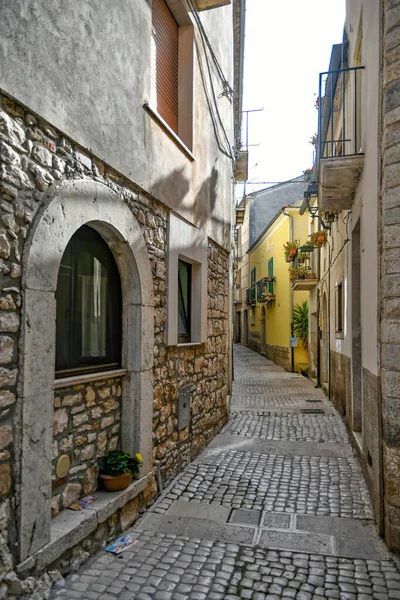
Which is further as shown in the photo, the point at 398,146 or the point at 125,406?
the point at 125,406

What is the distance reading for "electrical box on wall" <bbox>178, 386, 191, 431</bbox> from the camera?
17.7 feet

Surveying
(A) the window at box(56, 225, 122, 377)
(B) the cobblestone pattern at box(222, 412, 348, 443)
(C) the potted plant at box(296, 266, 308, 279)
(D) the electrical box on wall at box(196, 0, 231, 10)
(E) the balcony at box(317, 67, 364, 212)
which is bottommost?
(B) the cobblestone pattern at box(222, 412, 348, 443)

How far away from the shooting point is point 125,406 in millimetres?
4199

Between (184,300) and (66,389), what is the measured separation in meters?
2.92

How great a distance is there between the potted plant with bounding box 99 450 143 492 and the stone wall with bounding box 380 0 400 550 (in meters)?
2.02

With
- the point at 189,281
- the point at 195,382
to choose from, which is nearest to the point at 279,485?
the point at 195,382

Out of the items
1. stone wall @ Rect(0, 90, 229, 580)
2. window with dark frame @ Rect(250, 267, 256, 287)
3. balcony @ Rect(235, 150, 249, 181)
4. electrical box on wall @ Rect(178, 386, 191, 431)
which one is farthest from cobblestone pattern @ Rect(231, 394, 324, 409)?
window with dark frame @ Rect(250, 267, 256, 287)

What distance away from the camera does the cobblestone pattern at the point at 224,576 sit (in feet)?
9.91

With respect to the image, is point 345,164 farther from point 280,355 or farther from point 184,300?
point 280,355

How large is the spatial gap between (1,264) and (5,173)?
49cm

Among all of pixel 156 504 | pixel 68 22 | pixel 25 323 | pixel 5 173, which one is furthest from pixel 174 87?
pixel 156 504

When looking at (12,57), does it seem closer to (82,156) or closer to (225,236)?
(82,156)

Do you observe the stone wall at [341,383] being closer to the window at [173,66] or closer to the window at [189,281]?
the window at [189,281]

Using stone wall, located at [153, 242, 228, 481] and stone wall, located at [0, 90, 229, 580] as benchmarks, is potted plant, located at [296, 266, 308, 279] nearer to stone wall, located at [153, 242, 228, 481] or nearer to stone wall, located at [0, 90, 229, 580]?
stone wall, located at [153, 242, 228, 481]
